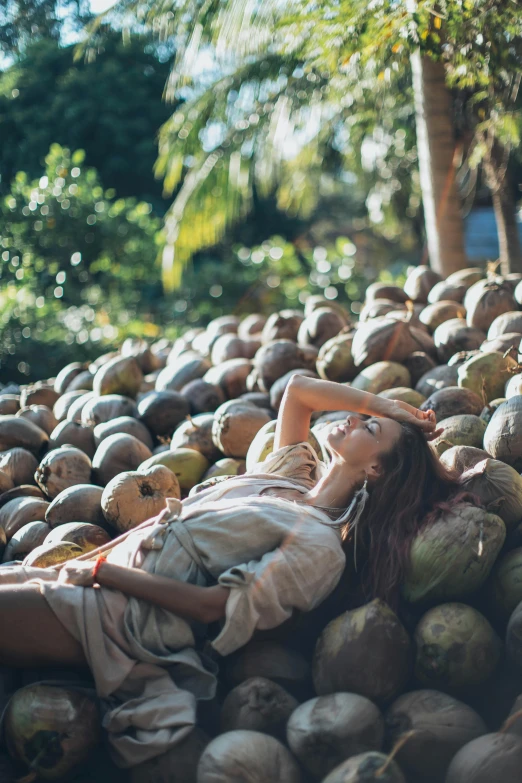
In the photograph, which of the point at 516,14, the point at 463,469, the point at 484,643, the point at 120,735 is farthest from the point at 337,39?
the point at 120,735

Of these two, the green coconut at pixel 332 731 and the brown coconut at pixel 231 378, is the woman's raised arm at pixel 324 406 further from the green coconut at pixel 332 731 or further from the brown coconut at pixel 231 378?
the brown coconut at pixel 231 378

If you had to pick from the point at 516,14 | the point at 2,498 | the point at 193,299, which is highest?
the point at 516,14

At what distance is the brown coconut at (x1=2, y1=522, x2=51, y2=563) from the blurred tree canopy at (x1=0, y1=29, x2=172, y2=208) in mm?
12216

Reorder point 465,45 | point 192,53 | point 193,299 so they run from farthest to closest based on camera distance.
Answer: point 193,299, point 192,53, point 465,45

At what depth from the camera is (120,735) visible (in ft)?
8.45

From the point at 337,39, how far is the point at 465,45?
83 cm

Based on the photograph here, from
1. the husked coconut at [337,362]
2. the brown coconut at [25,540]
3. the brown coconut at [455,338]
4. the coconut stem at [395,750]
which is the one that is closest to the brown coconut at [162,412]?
the husked coconut at [337,362]

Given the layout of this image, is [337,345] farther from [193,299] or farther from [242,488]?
[193,299]

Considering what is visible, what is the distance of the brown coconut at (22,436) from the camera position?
15.4 feet

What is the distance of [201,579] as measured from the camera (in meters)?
2.77

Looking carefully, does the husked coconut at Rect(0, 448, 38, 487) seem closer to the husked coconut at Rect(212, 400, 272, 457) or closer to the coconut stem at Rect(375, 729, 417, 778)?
the husked coconut at Rect(212, 400, 272, 457)

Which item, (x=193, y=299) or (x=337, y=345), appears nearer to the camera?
(x=337, y=345)

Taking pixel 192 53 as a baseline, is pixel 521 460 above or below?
below

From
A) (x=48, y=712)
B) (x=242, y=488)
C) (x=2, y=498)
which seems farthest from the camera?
(x=2, y=498)
